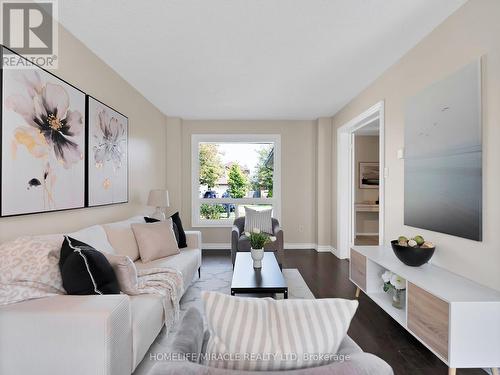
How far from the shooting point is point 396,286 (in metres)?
2.27

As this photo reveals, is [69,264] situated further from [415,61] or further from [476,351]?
[415,61]

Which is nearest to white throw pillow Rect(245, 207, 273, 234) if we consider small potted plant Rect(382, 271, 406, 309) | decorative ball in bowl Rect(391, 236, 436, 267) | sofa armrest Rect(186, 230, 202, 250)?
sofa armrest Rect(186, 230, 202, 250)

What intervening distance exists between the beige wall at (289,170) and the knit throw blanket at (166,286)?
309 centimetres

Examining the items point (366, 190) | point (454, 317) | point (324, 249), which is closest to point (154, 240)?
point (454, 317)

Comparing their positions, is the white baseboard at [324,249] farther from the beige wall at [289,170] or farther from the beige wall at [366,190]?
the beige wall at [366,190]

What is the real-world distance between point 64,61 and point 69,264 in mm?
1778

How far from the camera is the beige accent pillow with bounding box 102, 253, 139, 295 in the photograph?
189 centimetres

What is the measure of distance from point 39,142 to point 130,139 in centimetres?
169

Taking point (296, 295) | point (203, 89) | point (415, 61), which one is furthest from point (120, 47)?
point (296, 295)

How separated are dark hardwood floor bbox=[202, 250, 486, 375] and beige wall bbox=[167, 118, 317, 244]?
115 centimetres

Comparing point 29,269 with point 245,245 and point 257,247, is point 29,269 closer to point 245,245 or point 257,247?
point 257,247

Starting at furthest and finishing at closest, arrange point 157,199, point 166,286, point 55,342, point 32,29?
point 157,199 → point 166,286 → point 32,29 → point 55,342

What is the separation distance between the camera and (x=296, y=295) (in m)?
3.07

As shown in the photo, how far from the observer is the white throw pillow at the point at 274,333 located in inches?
29.0
